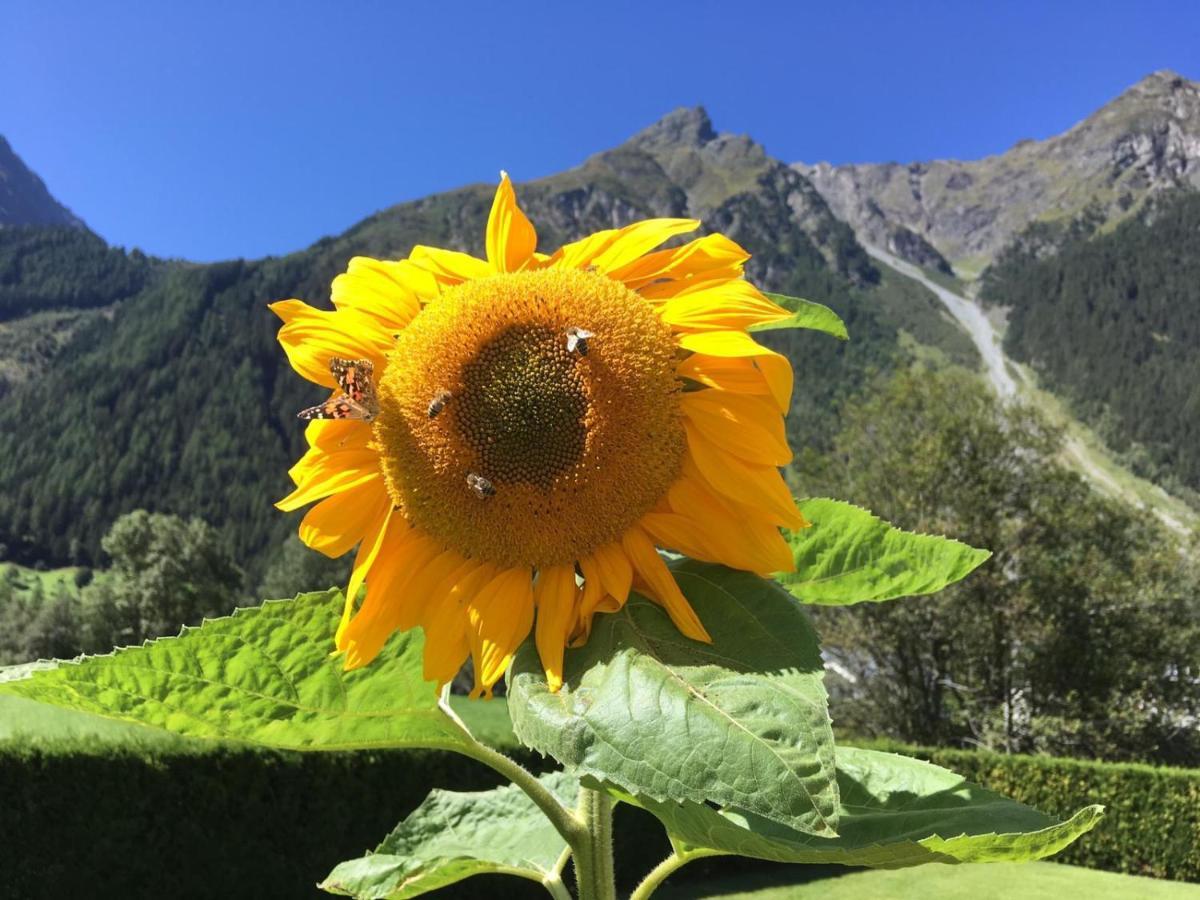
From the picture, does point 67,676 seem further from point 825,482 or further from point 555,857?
point 825,482

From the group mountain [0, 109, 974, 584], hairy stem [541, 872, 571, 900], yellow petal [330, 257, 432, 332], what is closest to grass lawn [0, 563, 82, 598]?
mountain [0, 109, 974, 584]

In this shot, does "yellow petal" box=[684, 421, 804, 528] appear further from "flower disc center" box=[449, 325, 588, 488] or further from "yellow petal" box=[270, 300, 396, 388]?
"yellow petal" box=[270, 300, 396, 388]

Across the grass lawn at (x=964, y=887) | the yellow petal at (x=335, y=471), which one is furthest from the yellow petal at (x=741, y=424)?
the grass lawn at (x=964, y=887)

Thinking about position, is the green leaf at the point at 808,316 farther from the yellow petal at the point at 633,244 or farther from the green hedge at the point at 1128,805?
the green hedge at the point at 1128,805

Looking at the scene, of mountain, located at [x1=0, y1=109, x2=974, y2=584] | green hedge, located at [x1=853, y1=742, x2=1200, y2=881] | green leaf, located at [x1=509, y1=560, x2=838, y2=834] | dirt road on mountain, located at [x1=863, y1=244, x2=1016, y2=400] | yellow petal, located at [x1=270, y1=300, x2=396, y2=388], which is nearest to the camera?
green leaf, located at [x1=509, y1=560, x2=838, y2=834]

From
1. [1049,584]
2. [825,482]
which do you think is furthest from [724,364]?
[825,482]
